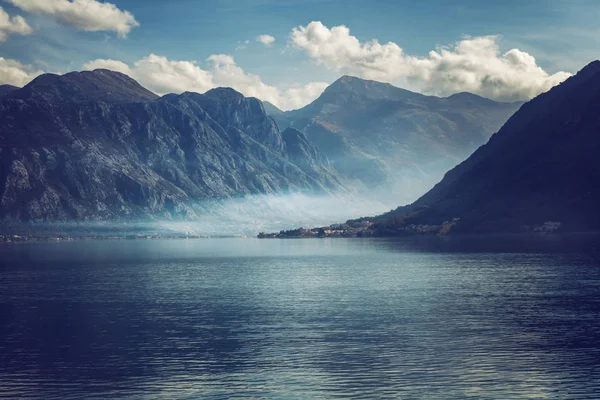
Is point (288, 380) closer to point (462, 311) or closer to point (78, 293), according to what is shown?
point (462, 311)

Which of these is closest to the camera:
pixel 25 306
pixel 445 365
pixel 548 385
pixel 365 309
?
pixel 548 385

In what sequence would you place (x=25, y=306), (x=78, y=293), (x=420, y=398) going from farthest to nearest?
1. (x=78, y=293)
2. (x=25, y=306)
3. (x=420, y=398)

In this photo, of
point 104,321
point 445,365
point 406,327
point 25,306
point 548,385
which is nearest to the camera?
point 548,385

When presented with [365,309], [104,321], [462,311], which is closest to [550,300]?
[462,311]

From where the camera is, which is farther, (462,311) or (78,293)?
(78,293)

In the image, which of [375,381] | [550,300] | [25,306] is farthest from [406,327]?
[25,306]

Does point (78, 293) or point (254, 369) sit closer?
point (254, 369)

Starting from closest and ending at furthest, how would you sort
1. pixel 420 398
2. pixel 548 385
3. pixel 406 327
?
pixel 420 398
pixel 548 385
pixel 406 327

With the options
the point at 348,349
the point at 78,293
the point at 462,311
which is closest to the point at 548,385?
the point at 348,349

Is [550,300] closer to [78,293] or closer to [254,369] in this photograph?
[254,369]
